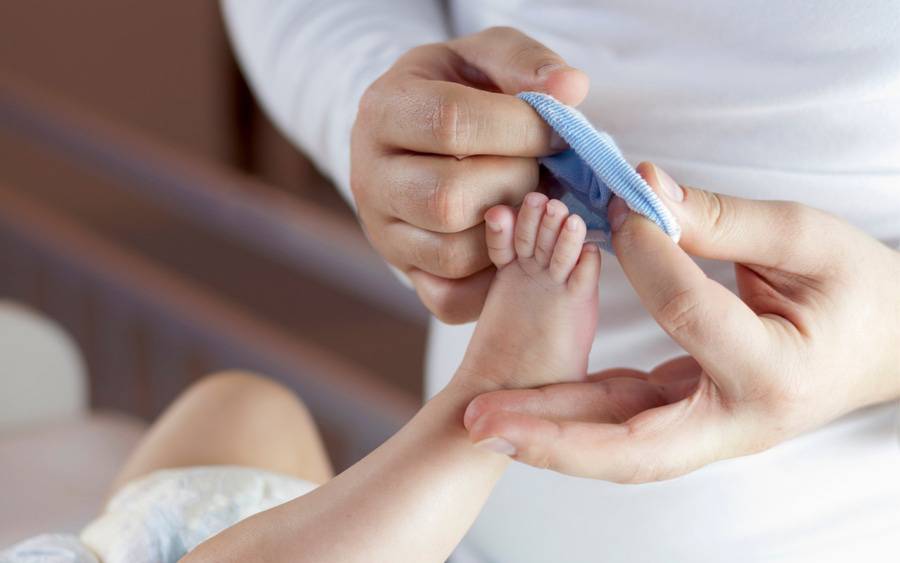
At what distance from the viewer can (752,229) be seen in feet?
1.76

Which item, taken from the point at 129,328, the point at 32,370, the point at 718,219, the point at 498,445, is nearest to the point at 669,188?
the point at 718,219

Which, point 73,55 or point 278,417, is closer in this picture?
point 278,417

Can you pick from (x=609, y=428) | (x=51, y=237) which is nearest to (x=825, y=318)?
(x=609, y=428)

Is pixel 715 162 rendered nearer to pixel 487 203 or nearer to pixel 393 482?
pixel 487 203

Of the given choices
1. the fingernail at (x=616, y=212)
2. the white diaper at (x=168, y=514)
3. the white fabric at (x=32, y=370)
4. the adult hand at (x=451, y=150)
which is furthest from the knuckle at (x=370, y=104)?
the white fabric at (x=32, y=370)

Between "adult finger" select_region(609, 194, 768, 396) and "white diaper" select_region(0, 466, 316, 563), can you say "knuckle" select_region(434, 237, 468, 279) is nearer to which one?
"adult finger" select_region(609, 194, 768, 396)

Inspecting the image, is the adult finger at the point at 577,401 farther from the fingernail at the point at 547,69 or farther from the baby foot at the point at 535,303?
the fingernail at the point at 547,69

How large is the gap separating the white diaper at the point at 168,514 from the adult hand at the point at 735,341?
10.9 inches

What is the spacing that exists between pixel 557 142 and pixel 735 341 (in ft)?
0.51

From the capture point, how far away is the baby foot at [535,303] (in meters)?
0.56

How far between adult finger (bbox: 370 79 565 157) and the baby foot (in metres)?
0.04

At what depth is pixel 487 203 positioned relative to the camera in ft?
1.90

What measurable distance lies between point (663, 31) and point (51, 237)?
1229 mm

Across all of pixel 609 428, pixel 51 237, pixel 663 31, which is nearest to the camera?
pixel 609 428
